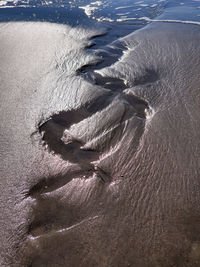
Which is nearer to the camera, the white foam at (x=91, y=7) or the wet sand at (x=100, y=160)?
the wet sand at (x=100, y=160)

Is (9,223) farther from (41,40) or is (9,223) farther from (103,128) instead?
(41,40)

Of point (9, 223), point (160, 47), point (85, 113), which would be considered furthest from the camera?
point (160, 47)

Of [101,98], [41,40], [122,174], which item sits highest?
[41,40]

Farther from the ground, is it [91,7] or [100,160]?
[91,7]

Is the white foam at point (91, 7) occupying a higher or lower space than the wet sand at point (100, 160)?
higher

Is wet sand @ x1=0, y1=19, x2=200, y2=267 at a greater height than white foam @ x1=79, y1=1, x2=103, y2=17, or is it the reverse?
white foam @ x1=79, y1=1, x2=103, y2=17

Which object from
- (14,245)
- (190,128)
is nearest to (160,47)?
(190,128)

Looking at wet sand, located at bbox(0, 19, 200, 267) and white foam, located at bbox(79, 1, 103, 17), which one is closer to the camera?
wet sand, located at bbox(0, 19, 200, 267)

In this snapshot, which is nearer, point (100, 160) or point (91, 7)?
point (100, 160)
